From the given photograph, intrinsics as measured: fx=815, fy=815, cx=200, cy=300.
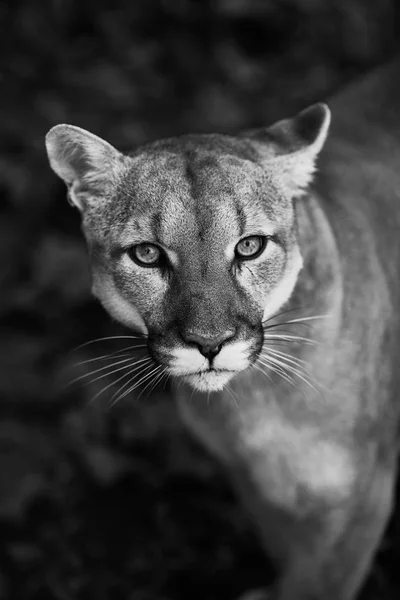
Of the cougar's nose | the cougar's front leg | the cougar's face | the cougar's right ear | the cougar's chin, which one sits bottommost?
the cougar's front leg

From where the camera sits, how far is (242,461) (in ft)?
8.38

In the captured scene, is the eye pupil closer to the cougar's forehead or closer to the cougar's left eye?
the cougar's forehead

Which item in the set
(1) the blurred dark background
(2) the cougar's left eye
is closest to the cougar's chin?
(2) the cougar's left eye

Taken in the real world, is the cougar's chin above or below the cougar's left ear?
below

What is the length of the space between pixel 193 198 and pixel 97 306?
202 centimetres

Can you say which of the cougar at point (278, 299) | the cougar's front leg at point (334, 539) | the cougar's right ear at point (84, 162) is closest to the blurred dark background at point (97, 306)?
the cougar's front leg at point (334, 539)

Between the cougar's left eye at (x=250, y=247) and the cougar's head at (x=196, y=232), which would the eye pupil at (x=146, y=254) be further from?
the cougar's left eye at (x=250, y=247)

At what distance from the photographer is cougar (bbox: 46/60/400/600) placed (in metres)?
2.02

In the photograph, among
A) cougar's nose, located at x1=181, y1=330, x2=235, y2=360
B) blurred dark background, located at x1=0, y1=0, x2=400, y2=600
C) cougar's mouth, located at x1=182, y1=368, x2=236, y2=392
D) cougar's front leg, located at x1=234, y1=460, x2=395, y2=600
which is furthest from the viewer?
blurred dark background, located at x1=0, y1=0, x2=400, y2=600

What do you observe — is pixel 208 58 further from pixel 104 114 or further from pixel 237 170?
pixel 237 170

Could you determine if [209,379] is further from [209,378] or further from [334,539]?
[334,539]

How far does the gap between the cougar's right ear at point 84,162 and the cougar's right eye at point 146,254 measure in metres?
0.22

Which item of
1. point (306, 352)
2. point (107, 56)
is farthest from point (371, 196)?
point (107, 56)

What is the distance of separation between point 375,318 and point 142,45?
320 cm
